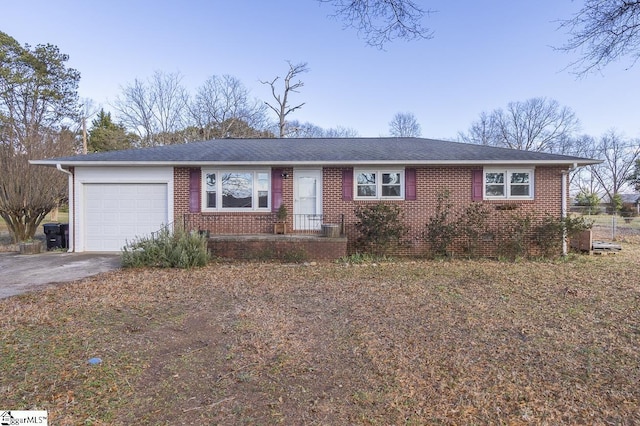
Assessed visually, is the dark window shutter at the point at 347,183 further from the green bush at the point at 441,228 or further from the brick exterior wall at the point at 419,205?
the green bush at the point at 441,228

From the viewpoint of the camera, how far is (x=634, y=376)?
290 centimetres

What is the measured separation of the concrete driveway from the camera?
620cm

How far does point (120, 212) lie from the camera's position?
392 inches

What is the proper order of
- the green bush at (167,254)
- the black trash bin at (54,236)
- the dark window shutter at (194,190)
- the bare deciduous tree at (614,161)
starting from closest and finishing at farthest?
the green bush at (167,254)
the dark window shutter at (194,190)
the black trash bin at (54,236)
the bare deciduous tree at (614,161)

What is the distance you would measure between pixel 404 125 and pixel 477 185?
110 feet

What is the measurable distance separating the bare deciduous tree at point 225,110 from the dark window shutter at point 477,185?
24.5 meters

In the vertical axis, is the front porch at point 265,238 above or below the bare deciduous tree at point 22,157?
below

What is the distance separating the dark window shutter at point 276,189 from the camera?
10.1 metres

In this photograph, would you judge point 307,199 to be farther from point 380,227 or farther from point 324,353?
point 324,353

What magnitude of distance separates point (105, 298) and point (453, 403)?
5.23 meters

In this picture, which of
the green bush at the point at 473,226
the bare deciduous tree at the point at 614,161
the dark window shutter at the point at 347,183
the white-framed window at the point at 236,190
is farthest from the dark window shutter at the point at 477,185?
the bare deciduous tree at the point at 614,161

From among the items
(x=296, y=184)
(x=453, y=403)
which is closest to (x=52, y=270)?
(x=296, y=184)

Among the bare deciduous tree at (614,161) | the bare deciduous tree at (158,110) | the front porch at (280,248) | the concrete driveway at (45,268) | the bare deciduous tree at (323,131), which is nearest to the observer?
the concrete driveway at (45,268)

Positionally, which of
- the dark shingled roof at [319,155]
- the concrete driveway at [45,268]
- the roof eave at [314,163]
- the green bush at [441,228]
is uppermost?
the dark shingled roof at [319,155]
